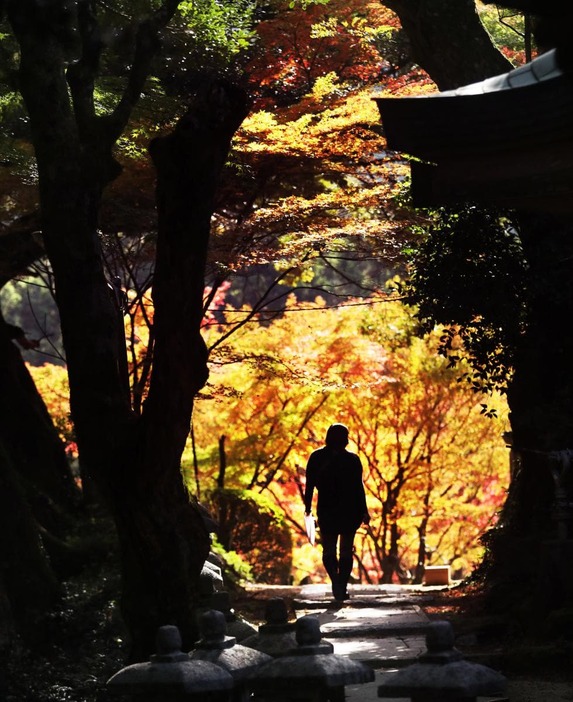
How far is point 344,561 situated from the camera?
42.2 feet

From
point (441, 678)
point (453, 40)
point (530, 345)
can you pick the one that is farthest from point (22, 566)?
point (441, 678)

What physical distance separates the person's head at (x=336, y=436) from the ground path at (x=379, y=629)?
177cm

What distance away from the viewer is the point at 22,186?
46.7ft

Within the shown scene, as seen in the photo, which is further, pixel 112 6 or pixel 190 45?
pixel 190 45

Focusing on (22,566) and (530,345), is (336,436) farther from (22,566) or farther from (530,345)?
(22,566)

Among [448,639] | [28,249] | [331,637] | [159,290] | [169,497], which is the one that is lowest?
[331,637]

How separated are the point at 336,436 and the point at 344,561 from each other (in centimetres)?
148

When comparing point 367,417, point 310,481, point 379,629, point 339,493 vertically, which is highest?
point 367,417

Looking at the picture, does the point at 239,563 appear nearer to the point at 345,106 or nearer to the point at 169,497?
the point at 345,106

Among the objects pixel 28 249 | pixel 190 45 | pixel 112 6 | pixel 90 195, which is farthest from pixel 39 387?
pixel 90 195

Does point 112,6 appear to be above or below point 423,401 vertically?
above

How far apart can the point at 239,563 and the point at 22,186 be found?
6296mm

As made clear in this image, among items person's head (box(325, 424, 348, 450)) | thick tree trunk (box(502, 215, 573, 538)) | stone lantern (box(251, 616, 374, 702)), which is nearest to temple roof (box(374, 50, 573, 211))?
stone lantern (box(251, 616, 374, 702))

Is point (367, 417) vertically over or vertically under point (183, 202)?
under
